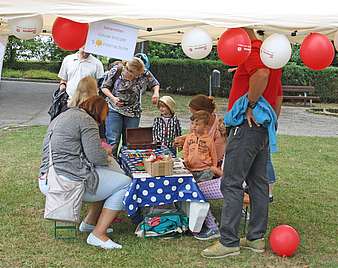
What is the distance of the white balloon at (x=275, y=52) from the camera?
3.96 meters

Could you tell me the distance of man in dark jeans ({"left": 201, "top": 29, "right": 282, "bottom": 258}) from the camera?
13.8ft

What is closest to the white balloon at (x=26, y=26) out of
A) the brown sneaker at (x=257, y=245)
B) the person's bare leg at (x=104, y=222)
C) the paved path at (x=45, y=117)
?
the person's bare leg at (x=104, y=222)

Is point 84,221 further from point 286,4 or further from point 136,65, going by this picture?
point 286,4

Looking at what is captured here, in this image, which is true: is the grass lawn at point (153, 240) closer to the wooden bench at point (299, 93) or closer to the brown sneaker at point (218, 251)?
the brown sneaker at point (218, 251)

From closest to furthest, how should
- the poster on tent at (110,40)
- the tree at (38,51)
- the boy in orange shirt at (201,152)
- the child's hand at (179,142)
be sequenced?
the poster on tent at (110,40) → the boy in orange shirt at (201,152) → the child's hand at (179,142) → the tree at (38,51)

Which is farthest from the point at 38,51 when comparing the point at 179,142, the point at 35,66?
the point at 179,142

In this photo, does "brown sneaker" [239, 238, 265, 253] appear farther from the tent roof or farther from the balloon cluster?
the tent roof

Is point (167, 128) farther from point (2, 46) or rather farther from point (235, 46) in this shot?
point (235, 46)

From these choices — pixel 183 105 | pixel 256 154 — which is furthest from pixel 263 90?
pixel 183 105

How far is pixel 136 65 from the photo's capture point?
6.05 meters

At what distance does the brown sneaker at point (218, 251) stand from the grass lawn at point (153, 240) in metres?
0.05

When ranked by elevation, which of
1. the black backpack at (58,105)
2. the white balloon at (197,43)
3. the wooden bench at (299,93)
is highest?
the white balloon at (197,43)

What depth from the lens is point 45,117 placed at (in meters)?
14.8

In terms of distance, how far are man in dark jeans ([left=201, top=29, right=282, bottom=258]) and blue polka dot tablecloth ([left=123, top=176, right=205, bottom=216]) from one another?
0.36 meters
